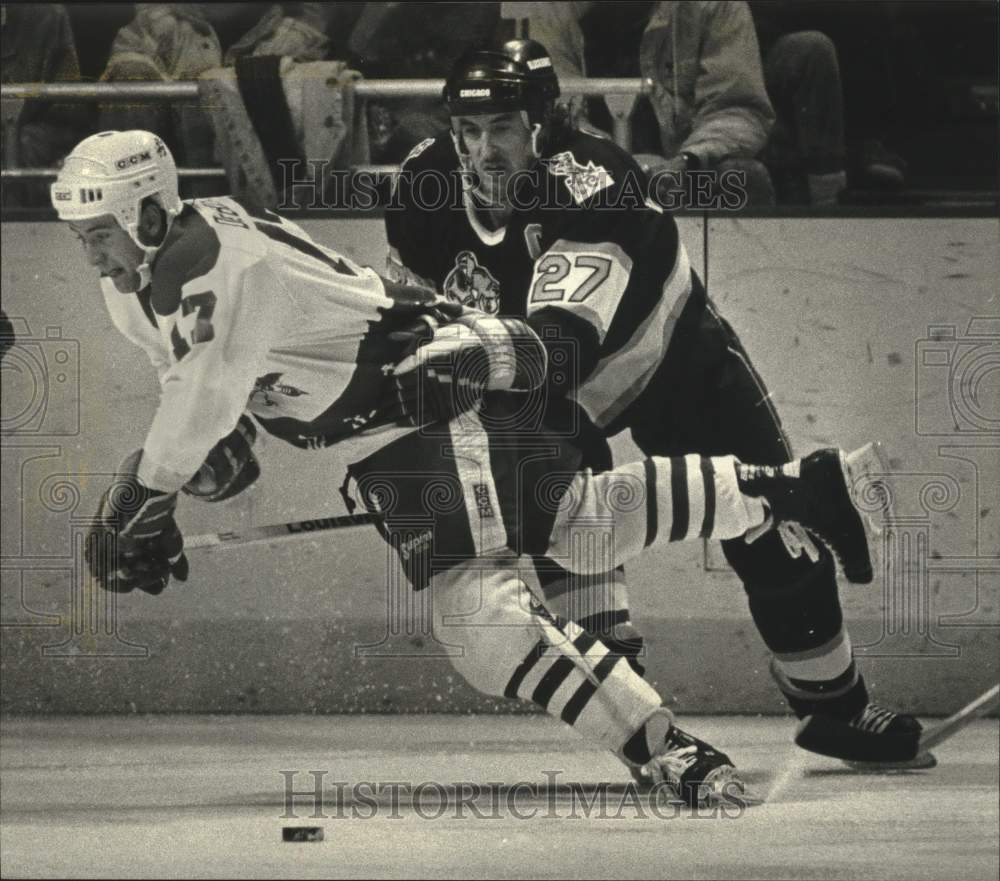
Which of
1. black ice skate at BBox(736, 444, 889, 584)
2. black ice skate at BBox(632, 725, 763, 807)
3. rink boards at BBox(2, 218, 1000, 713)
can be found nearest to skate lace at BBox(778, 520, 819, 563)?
black ice skate at BBox(736, 444, 889, 584)

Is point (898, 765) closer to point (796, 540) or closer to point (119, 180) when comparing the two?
point (796, 540)

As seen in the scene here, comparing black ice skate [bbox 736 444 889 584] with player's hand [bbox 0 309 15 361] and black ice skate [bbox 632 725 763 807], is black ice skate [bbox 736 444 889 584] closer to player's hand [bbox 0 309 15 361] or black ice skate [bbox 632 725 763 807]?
black ice skate [bbox 632 725 763 807]

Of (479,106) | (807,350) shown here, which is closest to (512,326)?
(479,106)

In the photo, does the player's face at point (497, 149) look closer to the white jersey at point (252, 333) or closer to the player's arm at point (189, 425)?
the white jersey at point (252, 333)

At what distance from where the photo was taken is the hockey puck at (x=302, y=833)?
2.45m

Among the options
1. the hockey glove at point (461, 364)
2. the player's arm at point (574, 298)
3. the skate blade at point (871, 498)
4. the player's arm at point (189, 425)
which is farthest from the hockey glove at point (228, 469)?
the skate blade at point (871, 498)

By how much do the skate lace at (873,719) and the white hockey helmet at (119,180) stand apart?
137cm

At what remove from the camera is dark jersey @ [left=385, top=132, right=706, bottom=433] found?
8.82 feet

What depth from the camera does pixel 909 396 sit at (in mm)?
2824

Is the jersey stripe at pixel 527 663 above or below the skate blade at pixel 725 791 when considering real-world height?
above

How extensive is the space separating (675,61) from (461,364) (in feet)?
2.07

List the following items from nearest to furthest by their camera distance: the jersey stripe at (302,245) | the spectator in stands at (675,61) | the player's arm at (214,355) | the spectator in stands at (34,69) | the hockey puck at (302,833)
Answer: the hockey puck at (302,833)
the player's arm at (214,355)
the jersey stripe at (302,245)
the spectator in stands at (675,61)
the spectator in stands at (34,69)

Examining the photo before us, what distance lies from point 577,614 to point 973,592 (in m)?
0.64

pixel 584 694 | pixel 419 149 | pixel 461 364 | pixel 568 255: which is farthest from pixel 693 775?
pixel 419 149
